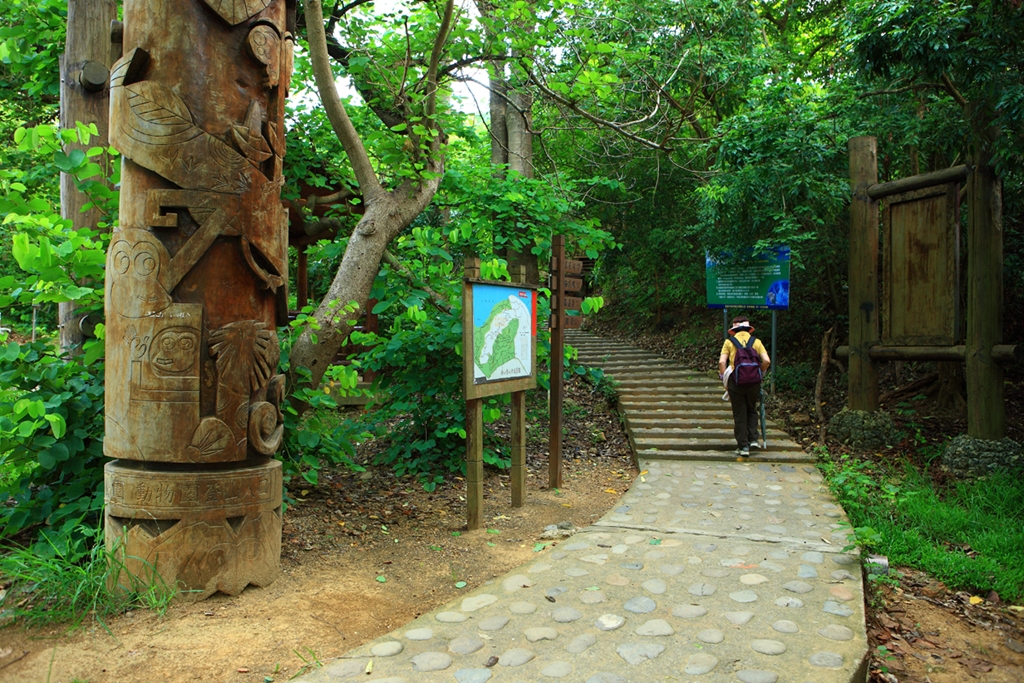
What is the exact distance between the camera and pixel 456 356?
6773mm

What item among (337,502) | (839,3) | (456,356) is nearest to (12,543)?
(337,502)

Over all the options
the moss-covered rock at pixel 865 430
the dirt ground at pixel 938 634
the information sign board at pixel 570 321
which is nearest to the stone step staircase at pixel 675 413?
the moss-covered rock at pixel 865 430

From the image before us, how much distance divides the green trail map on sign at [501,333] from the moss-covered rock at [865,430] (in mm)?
4559

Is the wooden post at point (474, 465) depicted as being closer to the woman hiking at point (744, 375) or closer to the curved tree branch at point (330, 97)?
the curved tree branch at point (330, 97)

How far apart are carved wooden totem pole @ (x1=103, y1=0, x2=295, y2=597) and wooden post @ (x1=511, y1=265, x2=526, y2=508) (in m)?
2.54

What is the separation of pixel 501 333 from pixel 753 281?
5956 mm

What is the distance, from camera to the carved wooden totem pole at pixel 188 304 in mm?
3713

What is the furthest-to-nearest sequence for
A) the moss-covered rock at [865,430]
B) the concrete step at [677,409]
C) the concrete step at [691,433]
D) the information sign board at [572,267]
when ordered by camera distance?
the concrete step at [677,409], the concrete step at [691,433], the moss-covered rock at [865,430], the information sign board at [572,267]

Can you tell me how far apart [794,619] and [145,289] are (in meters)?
3.86

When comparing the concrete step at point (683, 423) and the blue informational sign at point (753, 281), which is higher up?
the blue informational sign at point (753, 281)

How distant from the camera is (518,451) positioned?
239 inches

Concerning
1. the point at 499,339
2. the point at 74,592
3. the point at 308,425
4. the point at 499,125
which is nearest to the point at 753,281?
the point at 499,125

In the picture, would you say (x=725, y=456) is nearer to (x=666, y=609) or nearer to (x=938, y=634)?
(x=938, y=634)

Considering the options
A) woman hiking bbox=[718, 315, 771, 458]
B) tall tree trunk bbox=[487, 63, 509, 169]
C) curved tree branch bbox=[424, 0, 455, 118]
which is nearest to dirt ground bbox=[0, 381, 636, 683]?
woman hiking bbox=[718, 315, 771, 458]
